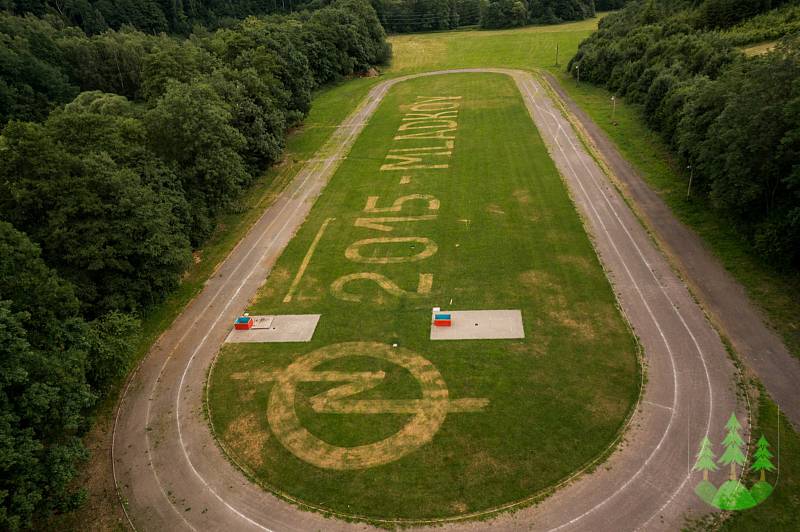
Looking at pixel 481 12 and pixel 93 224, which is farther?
pixel 481 12

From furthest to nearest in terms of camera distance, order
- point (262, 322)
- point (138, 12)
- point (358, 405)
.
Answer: point (138, 12)
point (262, 322)
point (358, 405)

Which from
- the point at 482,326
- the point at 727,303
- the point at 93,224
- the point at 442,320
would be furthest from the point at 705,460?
the point at 93,224

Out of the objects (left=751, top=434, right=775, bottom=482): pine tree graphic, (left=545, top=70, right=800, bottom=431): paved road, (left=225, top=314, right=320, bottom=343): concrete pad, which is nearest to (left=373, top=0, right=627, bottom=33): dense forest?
(left=545, top=70, right=800, bottom=431): paved road

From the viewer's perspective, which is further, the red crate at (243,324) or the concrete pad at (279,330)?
the red crate at (243,324)

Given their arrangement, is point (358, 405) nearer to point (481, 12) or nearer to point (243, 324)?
point (243, 324)

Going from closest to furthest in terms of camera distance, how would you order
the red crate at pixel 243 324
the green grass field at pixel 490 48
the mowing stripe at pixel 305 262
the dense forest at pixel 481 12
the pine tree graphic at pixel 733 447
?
the pine tree graphic at pixel 733 447, the red crate at pixel 243 324, the mowing stripe at pixel 305 262, the green grass field at pixel 490 48, the dense forest at pixel 481 12

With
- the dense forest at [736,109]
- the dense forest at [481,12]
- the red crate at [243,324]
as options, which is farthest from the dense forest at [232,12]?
the red crate at [243,324]

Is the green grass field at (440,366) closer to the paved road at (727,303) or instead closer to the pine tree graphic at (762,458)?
the pine tree graphic at (762,458)
